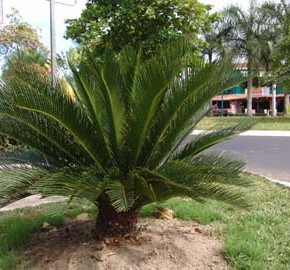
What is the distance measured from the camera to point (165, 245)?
445 centimetres

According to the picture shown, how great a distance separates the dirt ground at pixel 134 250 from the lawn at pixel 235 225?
155 millimetres

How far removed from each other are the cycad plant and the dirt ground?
221 millimetres

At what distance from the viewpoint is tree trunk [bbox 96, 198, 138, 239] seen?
4.42 m

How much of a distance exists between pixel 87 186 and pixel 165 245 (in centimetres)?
111

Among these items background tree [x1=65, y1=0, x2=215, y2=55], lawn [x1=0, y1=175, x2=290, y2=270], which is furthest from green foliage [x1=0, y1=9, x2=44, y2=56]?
lawn [x1=0, y1=175, x2=290, y2=270]

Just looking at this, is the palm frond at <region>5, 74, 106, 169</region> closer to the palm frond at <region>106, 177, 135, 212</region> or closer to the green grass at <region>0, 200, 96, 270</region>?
the palm frond at <region>106, 177, 135, 212</region>

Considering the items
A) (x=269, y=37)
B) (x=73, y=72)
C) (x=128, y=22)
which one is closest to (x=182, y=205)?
(x=73, y=72)

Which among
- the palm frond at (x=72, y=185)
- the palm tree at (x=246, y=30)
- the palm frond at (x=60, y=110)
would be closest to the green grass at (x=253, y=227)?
the palm frond at (x=72, y=185)

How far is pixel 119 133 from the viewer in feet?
13.8

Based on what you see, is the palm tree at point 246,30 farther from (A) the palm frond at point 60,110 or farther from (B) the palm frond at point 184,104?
(A) the palm frond at point 60,110

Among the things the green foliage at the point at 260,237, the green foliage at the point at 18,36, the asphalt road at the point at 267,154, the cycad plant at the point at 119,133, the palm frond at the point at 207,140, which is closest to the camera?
the cycad plant at the point at 119,133

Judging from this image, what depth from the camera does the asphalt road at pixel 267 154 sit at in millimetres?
9914

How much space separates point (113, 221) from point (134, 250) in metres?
0.34

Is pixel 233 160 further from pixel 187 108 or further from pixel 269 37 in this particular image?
pixel 269 37
